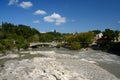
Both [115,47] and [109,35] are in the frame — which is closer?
[115,47]

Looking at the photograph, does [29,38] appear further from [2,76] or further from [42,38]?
[2,76]

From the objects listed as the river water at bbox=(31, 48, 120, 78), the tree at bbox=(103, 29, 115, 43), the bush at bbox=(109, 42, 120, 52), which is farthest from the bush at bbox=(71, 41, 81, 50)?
the river water at bbox=(31, 48, 120, 78)

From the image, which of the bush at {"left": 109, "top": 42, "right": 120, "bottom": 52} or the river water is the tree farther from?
the river water

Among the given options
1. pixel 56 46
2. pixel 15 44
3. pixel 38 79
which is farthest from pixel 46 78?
pixel 56 46

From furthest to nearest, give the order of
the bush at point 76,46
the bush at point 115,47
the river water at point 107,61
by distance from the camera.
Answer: the bush at point 76,46
the bush at point 115,47
the river water at point 107,61

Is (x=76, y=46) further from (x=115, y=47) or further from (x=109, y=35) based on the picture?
(x=115, y=47)

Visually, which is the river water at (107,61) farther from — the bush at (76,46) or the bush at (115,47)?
the bush at (76,46)

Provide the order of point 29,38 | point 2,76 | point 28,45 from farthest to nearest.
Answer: point 29,38 → point 28,45 → point 2,76

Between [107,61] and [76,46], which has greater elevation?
[76,46]

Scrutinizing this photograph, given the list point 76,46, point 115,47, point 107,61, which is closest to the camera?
point 107,61

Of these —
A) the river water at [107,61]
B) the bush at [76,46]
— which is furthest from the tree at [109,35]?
the river water at [107,61]

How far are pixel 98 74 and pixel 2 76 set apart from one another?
12.3m

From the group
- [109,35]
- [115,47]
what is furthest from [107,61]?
[109,35]

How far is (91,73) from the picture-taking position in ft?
97.7
